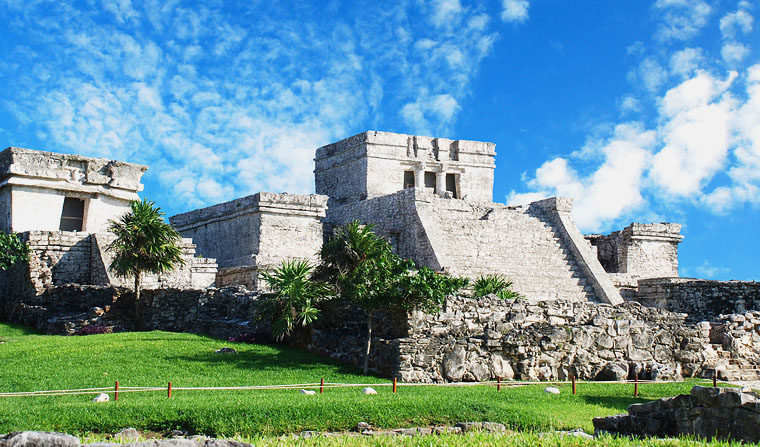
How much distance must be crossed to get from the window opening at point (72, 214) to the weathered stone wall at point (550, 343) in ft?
42.3

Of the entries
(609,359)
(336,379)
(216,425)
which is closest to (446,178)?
(609,359)

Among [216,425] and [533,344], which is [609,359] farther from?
[216,425]

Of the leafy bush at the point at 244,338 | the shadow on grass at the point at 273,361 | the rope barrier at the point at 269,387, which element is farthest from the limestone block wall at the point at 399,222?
the rope barrier at the point at 269,387

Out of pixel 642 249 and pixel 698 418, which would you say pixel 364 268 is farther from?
pixel 642 249

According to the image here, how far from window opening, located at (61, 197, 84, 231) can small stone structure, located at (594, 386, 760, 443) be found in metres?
17.2

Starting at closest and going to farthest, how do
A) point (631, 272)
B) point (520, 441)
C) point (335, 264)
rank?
point (520, 441) < point (335, 264) < point (631, 272)

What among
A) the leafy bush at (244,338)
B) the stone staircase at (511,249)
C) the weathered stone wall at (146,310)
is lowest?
the leafy bush at (244,338)

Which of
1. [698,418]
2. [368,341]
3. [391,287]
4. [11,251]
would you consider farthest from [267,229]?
[698,418]

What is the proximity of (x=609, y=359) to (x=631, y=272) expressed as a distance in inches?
531

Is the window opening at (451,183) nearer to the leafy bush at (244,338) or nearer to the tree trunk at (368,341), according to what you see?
the leafy bush at (244,338)

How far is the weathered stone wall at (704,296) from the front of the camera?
794 inches

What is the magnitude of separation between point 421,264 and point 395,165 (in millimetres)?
8242

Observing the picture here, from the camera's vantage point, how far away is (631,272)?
26219mm

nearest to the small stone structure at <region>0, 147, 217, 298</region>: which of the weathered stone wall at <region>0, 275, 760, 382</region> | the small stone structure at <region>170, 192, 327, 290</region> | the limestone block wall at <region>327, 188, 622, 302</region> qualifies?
the small stone structure at <region>170, 192, 327, 290</region>
